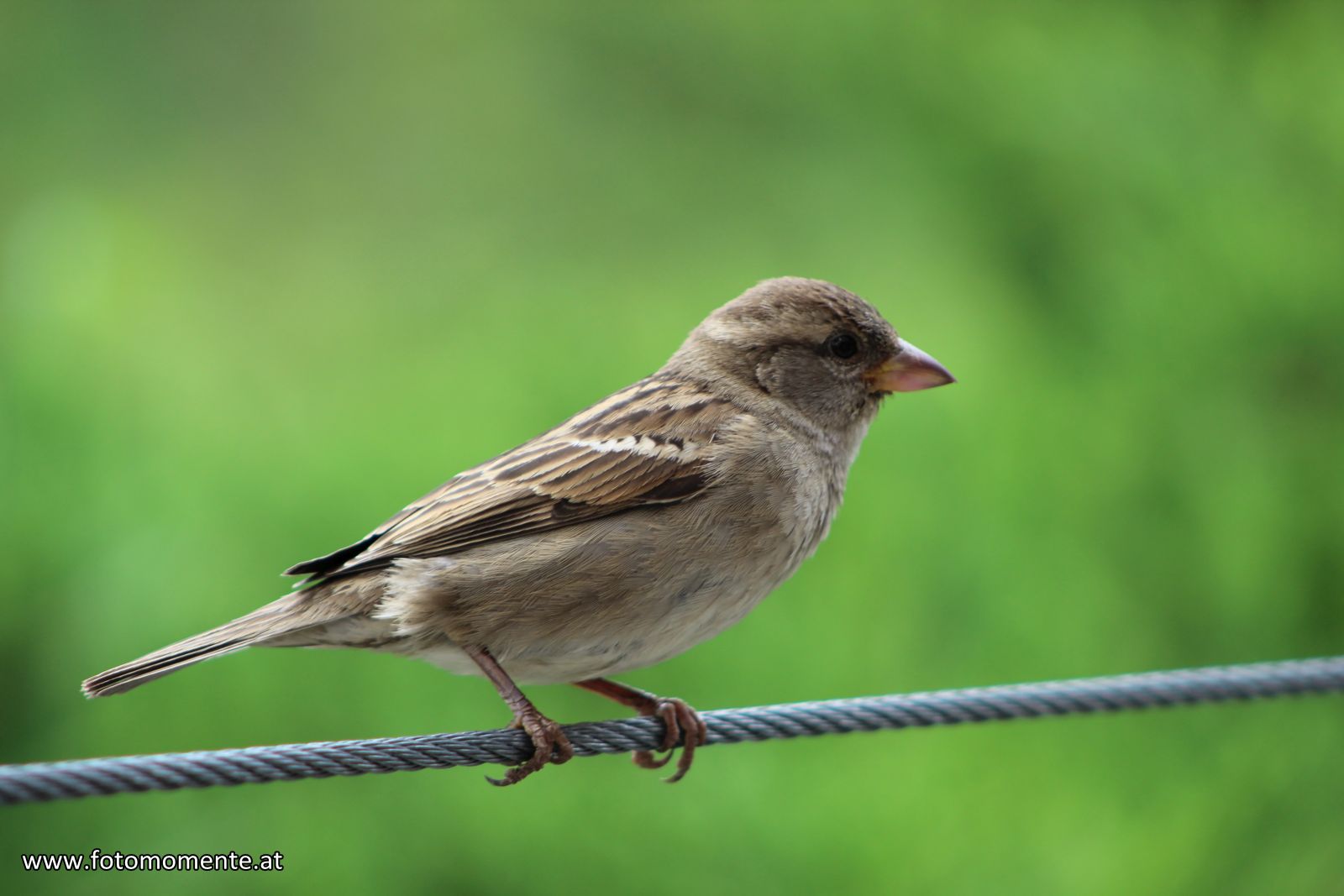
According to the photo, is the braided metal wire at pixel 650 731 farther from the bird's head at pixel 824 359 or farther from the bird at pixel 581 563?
→ the bird's head at pixel 824 359

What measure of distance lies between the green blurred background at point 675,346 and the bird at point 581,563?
1.16 metres

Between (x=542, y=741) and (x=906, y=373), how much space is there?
144cm

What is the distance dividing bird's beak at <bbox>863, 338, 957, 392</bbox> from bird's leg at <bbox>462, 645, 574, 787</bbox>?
1309 millimetres

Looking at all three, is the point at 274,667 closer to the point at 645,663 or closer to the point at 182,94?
the point at 645,663

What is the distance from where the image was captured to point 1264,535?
5.24 meters

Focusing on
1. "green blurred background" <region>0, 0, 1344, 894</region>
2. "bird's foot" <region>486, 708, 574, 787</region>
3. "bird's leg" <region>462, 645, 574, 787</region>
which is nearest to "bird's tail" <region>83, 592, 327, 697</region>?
"bird's leg" <region>462, 645, 574, 787</region>

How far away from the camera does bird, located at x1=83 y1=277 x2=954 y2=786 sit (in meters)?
3.08

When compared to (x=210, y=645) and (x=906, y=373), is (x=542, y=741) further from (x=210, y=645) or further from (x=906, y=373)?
(x=906, y=373)

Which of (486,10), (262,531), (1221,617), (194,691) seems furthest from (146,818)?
(486,10)

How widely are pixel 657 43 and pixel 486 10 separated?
0.88m

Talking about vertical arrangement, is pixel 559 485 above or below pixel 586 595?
above

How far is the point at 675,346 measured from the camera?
5160 millimetres

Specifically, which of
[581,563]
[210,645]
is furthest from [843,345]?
[210,645]

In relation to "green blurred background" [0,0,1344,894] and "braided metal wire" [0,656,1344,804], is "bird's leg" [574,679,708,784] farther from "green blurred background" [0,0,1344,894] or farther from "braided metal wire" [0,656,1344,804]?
"green blurred background" [0,0,1344,894]
